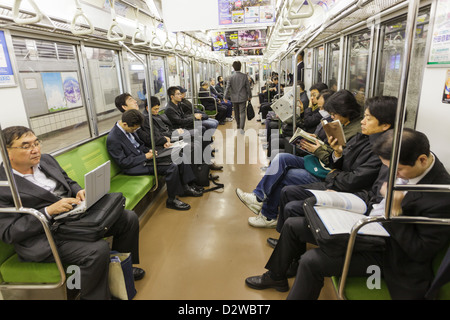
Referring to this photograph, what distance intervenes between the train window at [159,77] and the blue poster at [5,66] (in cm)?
421

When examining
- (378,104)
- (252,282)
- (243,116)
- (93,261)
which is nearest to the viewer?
(93,261)

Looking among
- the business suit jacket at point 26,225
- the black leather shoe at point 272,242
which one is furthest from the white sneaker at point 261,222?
the business suit jacket at point 26,225

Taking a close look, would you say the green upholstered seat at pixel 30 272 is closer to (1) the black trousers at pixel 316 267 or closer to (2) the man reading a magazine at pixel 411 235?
(1) the black trousers at pixel 316 267

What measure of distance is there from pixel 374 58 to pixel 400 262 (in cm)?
238

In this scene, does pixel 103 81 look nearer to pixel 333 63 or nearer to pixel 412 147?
pixel 333 63

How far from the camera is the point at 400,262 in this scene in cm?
161

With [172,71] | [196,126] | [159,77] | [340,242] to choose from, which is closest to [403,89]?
[340,242]

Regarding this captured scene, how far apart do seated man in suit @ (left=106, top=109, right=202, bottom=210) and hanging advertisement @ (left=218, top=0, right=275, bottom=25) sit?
2255 millimetres

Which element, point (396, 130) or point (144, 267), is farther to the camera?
point (144, 267)

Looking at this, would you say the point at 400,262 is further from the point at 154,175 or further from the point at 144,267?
the point at 154,175

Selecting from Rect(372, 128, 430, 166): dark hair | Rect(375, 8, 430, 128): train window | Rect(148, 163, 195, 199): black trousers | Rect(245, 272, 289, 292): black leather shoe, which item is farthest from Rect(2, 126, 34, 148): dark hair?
Rect(375, 8, 430, 128): train window

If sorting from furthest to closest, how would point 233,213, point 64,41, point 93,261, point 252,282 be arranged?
point 233,213, point 64,41, point 252,282, point 93,261
